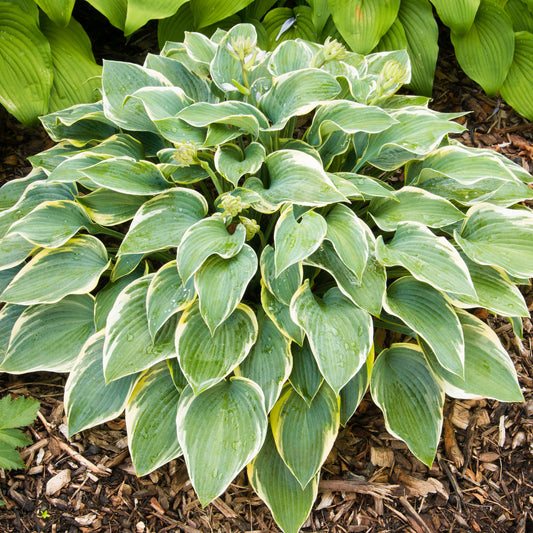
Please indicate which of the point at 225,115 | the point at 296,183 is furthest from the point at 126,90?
the point at 296,183

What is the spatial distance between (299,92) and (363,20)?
898 mm

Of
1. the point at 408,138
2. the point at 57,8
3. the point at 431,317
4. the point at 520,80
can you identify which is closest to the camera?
the point at 431,317

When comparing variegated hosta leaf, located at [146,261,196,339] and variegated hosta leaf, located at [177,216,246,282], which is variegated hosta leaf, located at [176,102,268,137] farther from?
variegated hosta leaf, located at [146,261,196,339]

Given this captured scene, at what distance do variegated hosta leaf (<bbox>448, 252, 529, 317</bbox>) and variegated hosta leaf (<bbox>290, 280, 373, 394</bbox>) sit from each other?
0.34 metres

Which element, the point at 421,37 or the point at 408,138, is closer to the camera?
the point at 408,138

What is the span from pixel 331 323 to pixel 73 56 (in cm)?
181

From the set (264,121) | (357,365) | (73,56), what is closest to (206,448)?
(357,365)

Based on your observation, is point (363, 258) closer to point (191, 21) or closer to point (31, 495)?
point (31, 495)

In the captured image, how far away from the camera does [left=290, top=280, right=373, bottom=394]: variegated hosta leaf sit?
140 centimetres

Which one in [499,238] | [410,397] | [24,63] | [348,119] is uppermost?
[24,63]

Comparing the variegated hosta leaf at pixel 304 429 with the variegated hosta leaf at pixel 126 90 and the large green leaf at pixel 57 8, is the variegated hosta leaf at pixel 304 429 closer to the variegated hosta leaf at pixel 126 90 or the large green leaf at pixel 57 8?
the variegated hosta leaf at pixel 126 90

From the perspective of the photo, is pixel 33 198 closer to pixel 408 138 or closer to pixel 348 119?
pixel 348 119

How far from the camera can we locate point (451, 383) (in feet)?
5.23

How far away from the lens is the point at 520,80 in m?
2.61
